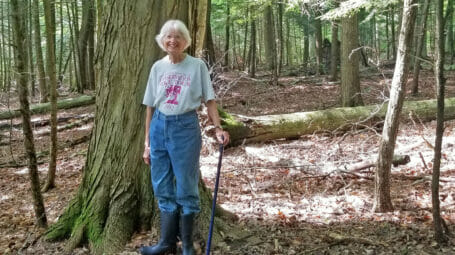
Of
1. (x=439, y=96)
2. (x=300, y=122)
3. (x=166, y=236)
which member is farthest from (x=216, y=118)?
(x=300, y=122)

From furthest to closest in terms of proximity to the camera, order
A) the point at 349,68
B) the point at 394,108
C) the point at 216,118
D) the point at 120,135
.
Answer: the point at 349,68
the point at 394,108
the point at 120,135
the point at 216,118

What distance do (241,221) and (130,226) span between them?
131cm

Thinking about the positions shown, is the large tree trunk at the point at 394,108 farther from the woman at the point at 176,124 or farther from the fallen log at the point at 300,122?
the fallen log at the point at 300,122

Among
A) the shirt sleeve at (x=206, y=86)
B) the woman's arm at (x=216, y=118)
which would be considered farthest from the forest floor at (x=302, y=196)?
the shirt sleeve at (x=206, y=86)

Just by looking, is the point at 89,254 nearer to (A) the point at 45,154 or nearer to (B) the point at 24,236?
(B) the point at 24,236

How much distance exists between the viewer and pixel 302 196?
5.51 m

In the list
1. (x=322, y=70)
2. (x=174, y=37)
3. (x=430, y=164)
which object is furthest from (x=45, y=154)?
(x=322, y=70)

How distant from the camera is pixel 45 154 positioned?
9055 mm

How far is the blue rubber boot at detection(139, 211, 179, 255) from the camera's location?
3521mm

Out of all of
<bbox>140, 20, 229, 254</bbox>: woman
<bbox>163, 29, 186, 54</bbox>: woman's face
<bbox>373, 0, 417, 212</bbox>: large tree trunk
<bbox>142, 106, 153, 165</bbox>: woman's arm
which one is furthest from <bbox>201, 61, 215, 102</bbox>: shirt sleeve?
<bbox>373, 0, 417, 212</bbox>: large tree trunk

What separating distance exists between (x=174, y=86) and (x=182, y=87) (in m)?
0.07

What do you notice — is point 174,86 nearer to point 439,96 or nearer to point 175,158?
point 175,158

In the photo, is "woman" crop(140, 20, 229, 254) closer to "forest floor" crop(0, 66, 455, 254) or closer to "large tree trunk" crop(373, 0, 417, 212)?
"forest floor" crop(0, 66, 455, 254)

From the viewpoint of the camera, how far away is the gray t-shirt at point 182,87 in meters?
3.29
